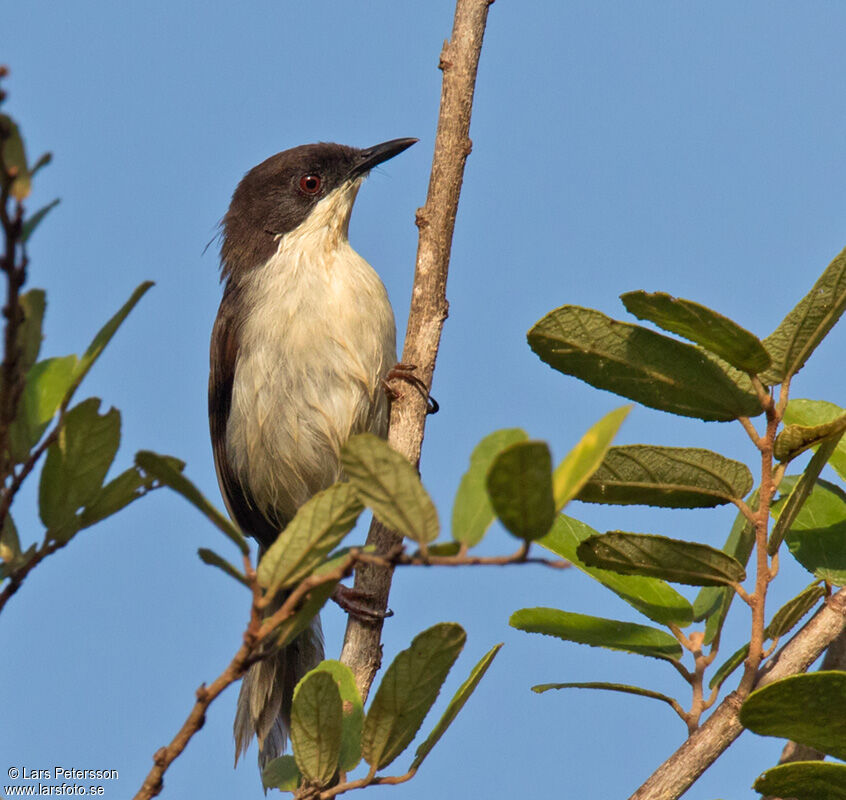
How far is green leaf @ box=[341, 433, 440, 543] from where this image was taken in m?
1.39

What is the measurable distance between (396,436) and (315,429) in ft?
6.60

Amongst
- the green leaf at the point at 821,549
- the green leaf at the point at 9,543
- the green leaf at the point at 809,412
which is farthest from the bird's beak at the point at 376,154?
the green leaf at the point at 9,543

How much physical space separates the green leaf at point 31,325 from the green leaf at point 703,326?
1004 millimetres

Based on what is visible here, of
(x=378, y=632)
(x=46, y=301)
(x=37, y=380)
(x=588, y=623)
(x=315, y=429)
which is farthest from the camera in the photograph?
(x=315, y=429)

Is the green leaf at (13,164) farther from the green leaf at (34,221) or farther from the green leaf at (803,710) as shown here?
the green leaf at (803,710)

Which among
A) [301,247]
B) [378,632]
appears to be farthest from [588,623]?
[301,247]

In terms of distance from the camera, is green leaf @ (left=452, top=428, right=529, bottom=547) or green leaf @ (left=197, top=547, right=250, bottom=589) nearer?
green leaf @ (left=452, top=428, right=529, bottom=547)

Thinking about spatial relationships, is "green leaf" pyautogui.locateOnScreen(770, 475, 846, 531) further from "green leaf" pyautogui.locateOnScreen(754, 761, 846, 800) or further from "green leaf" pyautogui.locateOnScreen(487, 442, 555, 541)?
"green leaf" pyautogui.locateOnScreen(487, 442, 555, 541)

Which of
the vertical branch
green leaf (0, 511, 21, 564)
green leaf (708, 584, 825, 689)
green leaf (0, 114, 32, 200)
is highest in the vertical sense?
the vertical branch

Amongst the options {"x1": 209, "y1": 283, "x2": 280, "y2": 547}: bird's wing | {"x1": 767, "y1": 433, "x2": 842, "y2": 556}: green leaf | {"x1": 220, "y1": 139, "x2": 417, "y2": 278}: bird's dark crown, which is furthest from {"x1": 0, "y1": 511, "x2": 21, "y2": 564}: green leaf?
{"x1": 220, "y1": 139, "x2": 417, "y2": 278}: bird's dark crown

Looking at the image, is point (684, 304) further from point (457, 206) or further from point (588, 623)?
point (457, 206)

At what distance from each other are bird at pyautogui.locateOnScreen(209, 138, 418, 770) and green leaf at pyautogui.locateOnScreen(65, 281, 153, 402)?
3527mm

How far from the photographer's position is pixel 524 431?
1405 mm

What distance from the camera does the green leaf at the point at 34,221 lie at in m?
1.32
